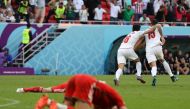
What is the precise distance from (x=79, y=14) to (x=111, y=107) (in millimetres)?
28492

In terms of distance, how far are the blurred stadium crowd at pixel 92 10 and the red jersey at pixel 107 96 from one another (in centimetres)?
2758

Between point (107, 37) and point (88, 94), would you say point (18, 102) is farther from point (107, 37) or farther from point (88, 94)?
point (107, 37)

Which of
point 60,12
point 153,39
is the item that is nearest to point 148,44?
point 153,39

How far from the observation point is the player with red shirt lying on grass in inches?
423

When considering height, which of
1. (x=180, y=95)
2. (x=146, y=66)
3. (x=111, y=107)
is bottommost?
(x=146, y=66)

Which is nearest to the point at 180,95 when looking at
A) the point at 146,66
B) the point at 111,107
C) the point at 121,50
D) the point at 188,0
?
the point at 121,50

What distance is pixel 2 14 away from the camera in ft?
127

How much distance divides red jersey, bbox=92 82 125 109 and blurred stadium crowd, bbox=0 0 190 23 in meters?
27.6

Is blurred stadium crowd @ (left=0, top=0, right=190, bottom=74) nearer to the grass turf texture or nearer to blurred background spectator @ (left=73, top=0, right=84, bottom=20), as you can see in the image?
blurred background spectator @ (left=73, top=0, right=84, bottom=20)

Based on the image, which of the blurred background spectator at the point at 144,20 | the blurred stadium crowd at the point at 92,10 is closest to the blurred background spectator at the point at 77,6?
the blurred stadium crowd at the point at 92,10

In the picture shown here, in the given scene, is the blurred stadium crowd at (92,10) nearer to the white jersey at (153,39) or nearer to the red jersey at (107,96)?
the white jersey at (153,39)

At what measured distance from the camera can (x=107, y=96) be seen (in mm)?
10891

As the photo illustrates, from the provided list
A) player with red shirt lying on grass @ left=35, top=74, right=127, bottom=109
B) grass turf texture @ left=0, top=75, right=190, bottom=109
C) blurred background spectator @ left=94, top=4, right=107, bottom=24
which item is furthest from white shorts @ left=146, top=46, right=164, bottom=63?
player with red shirt lying on grass @ left=35, top=74, right=127, bottom=109

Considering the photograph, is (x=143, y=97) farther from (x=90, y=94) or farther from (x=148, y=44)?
(x=90, y=94)
